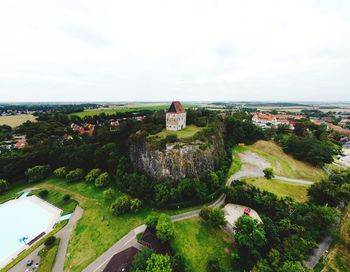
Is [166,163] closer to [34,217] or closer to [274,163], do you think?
[34,217]

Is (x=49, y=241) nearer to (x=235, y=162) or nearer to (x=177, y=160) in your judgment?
(x=177, y=160)

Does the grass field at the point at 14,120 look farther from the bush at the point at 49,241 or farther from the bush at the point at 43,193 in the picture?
the bush at the point at 49,241

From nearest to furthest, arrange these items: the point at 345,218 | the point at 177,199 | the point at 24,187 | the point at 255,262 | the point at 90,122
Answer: the point at 255,262, the point at 345,218, the point at 177,199, the point at 24,187, the point at 90,122

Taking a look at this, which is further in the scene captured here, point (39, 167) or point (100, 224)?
point (39, 167)

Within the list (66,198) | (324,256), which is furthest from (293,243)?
(66,198)

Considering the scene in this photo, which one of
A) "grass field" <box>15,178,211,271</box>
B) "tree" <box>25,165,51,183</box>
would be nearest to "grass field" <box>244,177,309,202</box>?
"grass field" <box>15,178,211,271</box>

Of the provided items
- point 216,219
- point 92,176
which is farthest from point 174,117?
point 216,219

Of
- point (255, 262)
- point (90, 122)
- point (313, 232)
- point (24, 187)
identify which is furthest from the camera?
point (90, 122)
